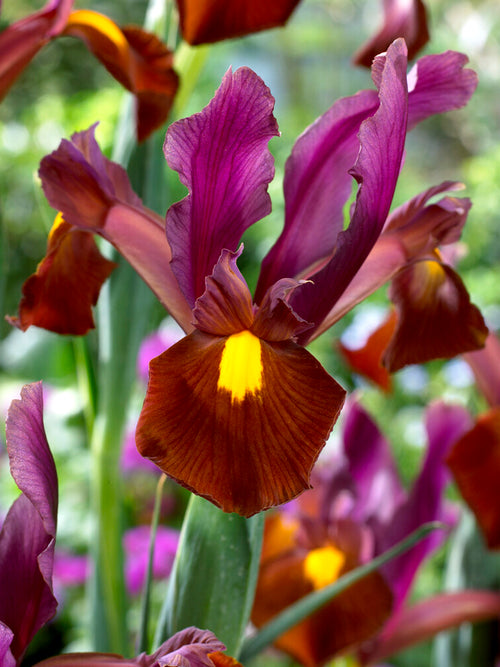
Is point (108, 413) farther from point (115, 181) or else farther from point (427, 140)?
point (427, 140)

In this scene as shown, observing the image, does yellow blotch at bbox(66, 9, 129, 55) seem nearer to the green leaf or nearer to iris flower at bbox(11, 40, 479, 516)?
iris flower at bbox(11, 40, 479, 516)

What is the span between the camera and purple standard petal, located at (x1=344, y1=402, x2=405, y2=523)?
582 mm

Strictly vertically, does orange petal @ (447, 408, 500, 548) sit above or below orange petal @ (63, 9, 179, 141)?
below

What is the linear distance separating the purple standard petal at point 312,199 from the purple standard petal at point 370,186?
4cm

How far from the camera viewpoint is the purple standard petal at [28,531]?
281 mm

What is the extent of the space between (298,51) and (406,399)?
119 inches

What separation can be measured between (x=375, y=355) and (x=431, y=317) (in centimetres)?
12

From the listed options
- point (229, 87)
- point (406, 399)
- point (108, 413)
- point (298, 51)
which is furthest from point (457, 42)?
point (229, 87)

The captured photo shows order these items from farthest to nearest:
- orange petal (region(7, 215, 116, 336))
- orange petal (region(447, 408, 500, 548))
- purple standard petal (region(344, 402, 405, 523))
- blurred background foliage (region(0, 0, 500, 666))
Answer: blurred background foliage (region(0, 0, 500, 666))
purple standard petal (region(344, 402, 405, 523))
orange petal (region(447, 408, 500, 548))
orange petal (region(7, 215, 116, 336))

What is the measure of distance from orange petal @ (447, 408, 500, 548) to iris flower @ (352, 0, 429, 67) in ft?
0.73

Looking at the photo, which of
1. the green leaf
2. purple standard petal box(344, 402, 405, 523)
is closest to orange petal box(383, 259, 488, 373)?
the green leaf

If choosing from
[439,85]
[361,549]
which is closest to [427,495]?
[361,549]

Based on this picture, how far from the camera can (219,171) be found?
30 cm

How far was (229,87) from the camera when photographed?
0.92 ft
